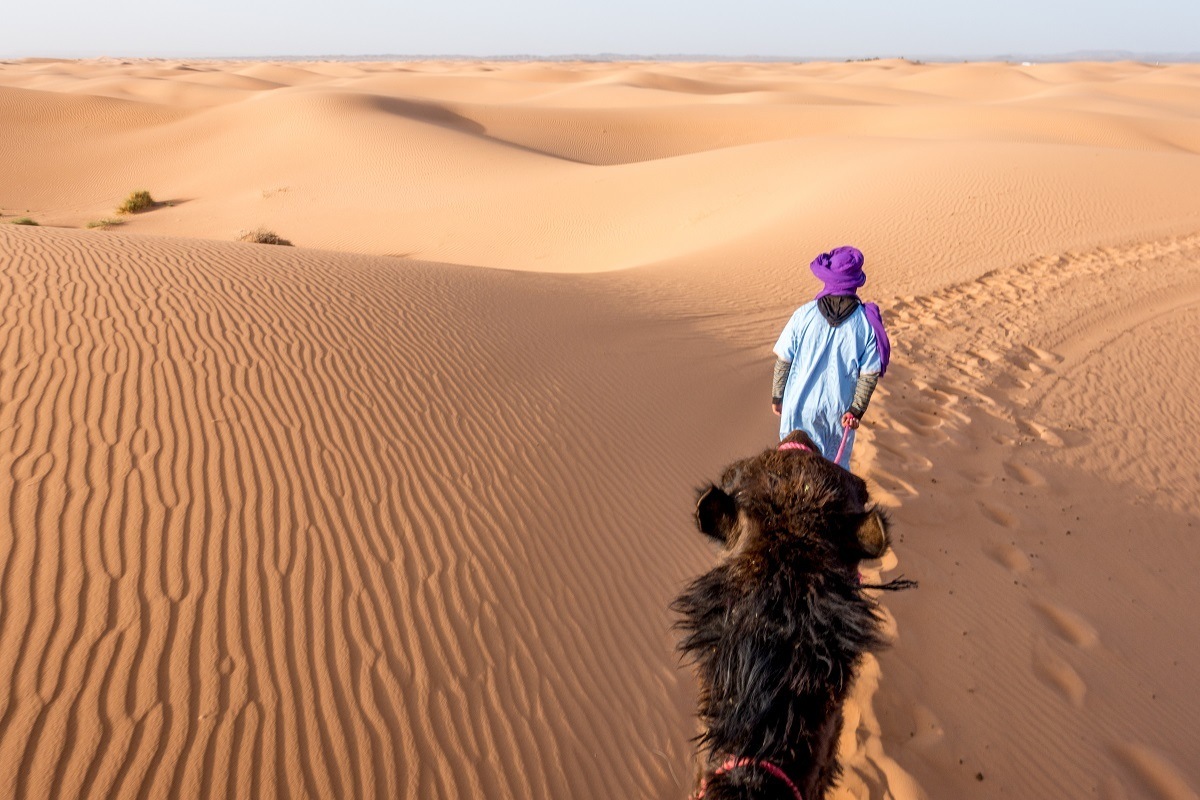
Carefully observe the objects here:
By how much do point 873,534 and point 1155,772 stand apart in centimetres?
296

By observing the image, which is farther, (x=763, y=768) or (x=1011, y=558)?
(x=1011, y=558)

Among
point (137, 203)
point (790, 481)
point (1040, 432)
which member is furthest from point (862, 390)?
point (137, 203)

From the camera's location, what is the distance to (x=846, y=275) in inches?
143

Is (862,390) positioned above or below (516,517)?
above

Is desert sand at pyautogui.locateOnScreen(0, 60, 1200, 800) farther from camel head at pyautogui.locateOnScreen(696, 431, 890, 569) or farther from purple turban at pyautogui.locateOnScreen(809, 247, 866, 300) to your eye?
purple turban at pyautogui.locateOnScreen(809, 247, 866, 300)

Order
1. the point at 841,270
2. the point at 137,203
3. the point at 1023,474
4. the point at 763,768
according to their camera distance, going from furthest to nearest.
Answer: the point at 137,203 < the point at 1023,474 < the point at 841,270 < the point at 763,768

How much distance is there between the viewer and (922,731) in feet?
11.9

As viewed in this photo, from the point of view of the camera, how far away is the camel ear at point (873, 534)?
1901 mm

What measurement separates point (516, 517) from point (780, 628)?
118 inches

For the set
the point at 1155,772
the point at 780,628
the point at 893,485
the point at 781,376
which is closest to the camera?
the point at 780,628

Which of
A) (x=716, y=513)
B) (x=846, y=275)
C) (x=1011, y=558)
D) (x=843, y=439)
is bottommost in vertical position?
(x=1011, y=558)

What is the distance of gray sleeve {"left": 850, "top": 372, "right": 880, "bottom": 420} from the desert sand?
4.79ft

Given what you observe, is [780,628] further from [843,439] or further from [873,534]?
[843,439]

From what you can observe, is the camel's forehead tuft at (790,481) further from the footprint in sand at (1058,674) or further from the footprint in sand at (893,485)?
the footprint in sand at (893,485)
